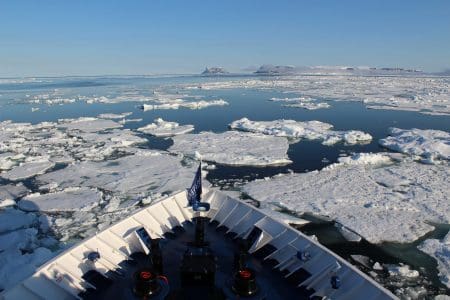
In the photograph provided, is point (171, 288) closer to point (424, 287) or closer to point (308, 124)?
point (424, 287)

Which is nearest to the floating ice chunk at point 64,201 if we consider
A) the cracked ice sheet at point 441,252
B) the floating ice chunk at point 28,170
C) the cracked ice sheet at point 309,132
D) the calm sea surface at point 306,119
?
the floating ice chunk at point 28,170

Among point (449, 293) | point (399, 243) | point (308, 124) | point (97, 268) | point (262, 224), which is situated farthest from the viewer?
point (308, 124)

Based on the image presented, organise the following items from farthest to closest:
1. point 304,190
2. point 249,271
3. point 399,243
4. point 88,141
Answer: point 88,141
point 304,190
point 399,243
point 249,271

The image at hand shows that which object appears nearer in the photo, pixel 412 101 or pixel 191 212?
pixel 191 212

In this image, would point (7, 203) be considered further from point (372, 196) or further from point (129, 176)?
point (372, 196)

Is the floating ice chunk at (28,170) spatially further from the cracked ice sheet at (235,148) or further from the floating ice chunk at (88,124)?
the floating ice chunk at (88,124)

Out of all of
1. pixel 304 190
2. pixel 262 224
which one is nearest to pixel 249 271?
pixel 262 224

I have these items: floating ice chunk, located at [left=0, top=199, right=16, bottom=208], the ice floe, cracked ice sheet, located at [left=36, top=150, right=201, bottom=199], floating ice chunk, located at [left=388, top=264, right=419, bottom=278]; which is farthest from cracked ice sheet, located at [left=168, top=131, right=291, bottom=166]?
floating ice chunk, located at [left=388, top=264, right=419, bottom=278]
